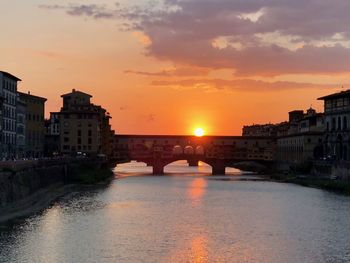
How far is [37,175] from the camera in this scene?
8512 centimetres

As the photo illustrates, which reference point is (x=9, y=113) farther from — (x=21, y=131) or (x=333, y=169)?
(x=333, y=169)

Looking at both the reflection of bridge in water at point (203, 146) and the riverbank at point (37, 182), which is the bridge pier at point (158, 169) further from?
the riverbank at point (37, 182)

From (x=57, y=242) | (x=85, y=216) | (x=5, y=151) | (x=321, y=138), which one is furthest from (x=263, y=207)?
(x=321, y=138)

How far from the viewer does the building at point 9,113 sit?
106m

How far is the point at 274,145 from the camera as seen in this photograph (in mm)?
193375

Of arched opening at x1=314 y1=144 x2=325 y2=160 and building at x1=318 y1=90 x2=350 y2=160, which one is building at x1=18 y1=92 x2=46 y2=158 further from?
arched opening at x1=314 y1=144 x2=325 y2=160

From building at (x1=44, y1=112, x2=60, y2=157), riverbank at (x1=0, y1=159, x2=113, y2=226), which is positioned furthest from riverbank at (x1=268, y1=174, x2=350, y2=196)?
building at (x1=44, y1=112, x2=60, y2=157)

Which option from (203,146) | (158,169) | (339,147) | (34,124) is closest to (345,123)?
(339,147)

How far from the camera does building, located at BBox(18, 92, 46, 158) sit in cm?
13688

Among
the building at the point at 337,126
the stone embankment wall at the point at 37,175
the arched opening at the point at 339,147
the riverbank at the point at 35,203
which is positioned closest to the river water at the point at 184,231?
the riverbank at the point at 35,203

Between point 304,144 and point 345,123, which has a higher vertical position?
point 345,123

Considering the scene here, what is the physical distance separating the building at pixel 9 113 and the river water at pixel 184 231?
26.8 meters

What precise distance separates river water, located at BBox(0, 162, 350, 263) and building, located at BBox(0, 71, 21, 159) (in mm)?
26799

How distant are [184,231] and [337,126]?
75.8 meters
